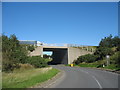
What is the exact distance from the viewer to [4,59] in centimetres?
2781

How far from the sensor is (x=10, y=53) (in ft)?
98.2

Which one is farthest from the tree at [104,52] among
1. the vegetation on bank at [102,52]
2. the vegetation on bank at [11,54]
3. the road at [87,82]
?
the road at [87,82]

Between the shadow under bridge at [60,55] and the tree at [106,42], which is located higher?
the tree at [106,42]

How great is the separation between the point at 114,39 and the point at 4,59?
45.5 m

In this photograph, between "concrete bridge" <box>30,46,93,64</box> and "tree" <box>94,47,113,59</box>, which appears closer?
"tree" <box>94,47,113,59</box>

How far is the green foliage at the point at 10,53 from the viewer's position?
2853 centimetres

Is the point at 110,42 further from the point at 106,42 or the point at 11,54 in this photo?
the point at 11,54

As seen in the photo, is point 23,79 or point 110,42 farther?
point 110,42

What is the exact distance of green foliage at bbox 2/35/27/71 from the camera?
28531 mm

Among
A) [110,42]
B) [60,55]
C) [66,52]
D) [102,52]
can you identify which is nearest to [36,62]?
[102,52]

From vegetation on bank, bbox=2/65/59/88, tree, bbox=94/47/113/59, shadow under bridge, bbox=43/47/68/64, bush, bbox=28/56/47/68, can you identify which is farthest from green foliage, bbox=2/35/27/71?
shadow under bridge, bbox=43/47/68/64

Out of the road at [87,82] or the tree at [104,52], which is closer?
the road at [87,82]

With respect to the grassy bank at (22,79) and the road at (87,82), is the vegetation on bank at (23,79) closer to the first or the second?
the grassy bank at (22,79)

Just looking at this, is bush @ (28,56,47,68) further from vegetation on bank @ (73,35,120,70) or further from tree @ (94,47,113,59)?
tree @ (94,47,113,59)
